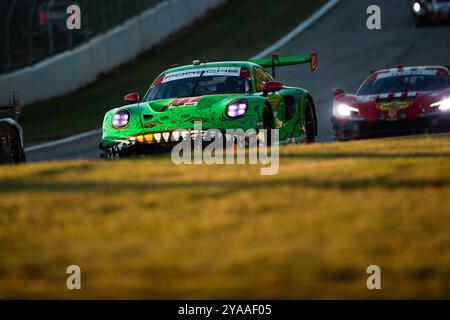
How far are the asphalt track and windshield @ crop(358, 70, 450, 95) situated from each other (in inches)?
142

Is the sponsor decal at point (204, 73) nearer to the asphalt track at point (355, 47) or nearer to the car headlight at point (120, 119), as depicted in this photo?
the car headlight at point (120, 119)

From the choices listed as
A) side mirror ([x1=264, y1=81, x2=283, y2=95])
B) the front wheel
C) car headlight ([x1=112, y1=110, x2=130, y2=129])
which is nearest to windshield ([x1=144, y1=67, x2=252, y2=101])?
side mirror ([x1=264, y1=81, x2=283, y2=95])

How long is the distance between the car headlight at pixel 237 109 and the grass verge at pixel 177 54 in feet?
28.7

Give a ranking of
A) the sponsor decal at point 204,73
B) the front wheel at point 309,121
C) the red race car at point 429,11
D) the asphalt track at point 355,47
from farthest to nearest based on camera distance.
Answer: the red race car at point 429,11 → the asphalt track at point 355,47 → the front wheel at point 309,121 → the sponsor decal at point 204,73

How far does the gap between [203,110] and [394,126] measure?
4119 mm

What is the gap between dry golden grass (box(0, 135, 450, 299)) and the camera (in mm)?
6344

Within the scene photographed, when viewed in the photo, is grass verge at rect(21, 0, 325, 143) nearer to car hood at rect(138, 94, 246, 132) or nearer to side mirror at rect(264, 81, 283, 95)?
car hood at rect(138, 94, 246, 132)

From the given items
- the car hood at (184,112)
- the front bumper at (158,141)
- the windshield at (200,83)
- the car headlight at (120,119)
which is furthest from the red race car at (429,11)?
the front bumper at (158,141)

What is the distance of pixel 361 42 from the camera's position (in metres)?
29.7

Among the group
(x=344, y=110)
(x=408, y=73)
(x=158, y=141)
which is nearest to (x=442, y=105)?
(x=344, y=110)

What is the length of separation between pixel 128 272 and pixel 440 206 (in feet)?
7.50

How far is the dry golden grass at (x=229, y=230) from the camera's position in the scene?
6344 mm

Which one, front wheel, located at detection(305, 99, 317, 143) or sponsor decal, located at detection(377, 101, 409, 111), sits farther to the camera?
sponsor decal, located at detection(377, 101, 409, 111)

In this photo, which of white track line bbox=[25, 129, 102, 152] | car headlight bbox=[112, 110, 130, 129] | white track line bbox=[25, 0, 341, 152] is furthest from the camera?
white track line bbox=[25, 0, 341, 152]
